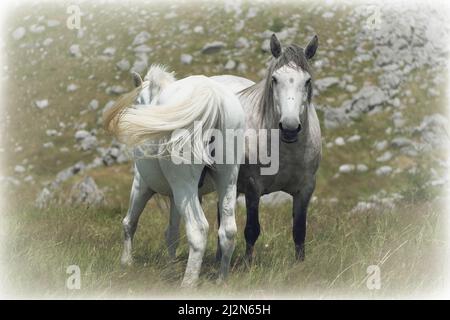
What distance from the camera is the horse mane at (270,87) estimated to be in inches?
231

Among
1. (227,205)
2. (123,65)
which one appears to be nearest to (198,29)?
(123,65)

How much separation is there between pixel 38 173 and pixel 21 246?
634cm

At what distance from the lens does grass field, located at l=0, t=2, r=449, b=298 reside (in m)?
5.77

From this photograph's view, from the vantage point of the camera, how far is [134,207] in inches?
256

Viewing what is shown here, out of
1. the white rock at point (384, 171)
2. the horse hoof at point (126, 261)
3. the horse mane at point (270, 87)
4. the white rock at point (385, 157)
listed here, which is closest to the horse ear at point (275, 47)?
the horse mane at point (270, 87)

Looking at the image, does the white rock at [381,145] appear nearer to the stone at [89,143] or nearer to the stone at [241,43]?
the stone at [241,43]

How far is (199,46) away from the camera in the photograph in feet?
45.1

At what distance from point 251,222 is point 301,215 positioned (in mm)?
631

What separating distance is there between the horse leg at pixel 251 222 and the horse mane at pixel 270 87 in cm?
77

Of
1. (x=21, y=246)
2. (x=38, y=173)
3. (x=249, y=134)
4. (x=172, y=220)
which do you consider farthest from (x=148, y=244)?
(x=38, y=173)

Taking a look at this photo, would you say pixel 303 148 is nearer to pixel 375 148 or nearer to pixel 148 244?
pixel 148 244

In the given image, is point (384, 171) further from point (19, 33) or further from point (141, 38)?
point (19, 33)

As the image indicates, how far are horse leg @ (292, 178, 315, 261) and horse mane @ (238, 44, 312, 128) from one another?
0.93 meters

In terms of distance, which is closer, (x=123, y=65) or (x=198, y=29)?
(x=123, y=65)
